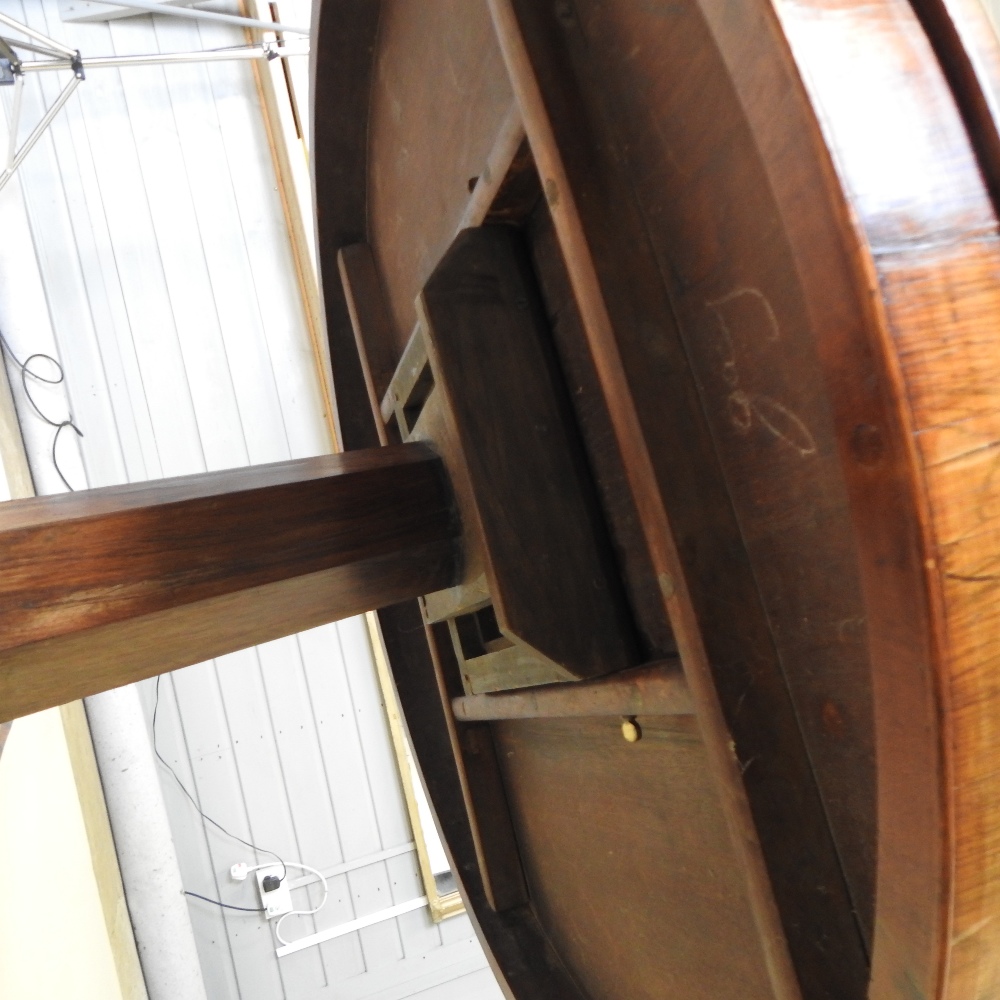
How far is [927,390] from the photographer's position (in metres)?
0.32

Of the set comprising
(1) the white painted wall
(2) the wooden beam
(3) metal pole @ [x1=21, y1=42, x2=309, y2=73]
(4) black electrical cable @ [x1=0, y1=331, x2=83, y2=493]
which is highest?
(3) metal pole @ [x1=21, y1=42, x2=309, y2=73]

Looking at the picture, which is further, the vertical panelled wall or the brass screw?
the vertical panelled wall

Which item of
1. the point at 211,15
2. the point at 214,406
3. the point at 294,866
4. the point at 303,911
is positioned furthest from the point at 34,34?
the point at 303,911

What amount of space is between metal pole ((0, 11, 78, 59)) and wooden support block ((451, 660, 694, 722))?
2.41 m

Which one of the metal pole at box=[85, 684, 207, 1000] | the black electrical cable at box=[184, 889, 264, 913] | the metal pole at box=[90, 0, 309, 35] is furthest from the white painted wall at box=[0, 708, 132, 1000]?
the metal pole at box=[90, 0, 309, 35]

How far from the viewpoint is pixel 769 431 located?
45 cm

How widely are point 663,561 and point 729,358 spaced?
12 centimetres

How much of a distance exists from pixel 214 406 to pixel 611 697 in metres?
2.57

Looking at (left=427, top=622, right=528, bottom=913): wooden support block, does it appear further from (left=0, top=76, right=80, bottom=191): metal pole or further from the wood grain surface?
(left=0, top=76, right=80, bottom=191): metal pole

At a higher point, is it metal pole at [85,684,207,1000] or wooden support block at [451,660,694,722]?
wooden support block at [451,660,694,722]

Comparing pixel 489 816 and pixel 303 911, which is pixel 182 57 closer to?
pixel 489 816

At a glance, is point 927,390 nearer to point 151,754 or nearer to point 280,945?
point 151,754

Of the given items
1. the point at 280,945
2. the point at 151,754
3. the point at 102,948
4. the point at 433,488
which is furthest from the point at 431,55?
the point at 280,945

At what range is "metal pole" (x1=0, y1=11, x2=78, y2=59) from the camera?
2.21 metres
